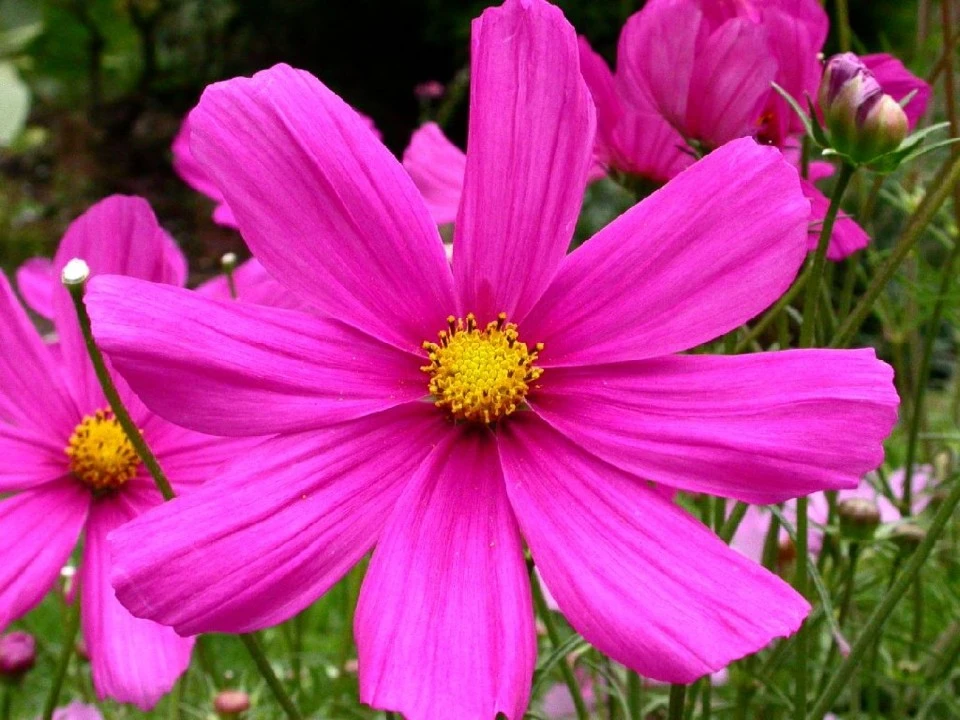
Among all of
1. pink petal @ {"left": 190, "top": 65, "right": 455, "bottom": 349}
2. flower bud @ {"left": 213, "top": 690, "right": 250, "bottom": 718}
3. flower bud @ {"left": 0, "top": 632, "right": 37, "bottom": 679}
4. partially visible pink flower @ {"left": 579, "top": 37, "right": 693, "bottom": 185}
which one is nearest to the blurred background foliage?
flower bud @ {"left": 0, "top": 632, "right": 37, "bottom": 679}

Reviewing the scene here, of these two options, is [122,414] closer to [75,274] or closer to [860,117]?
[75,274]

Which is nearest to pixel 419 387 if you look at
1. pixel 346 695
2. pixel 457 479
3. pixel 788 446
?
pixel 457 479

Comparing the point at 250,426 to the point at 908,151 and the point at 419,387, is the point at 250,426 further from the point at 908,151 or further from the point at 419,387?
the point at 908,151

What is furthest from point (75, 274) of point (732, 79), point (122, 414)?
point (732, 79)

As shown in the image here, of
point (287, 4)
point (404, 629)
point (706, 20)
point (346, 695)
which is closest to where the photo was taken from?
point (404, 629)

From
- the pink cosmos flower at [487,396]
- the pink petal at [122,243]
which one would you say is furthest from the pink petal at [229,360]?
the pink petal at [122,243]

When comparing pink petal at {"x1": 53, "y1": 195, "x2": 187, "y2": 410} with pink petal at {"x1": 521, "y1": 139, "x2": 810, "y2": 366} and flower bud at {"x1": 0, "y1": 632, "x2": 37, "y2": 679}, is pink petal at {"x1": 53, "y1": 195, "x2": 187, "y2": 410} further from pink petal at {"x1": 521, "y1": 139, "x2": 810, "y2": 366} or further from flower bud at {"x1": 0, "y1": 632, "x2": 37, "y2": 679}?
flower bud at {"x1": 0, "y1": 632, "x2": 37, "y2": 679}
